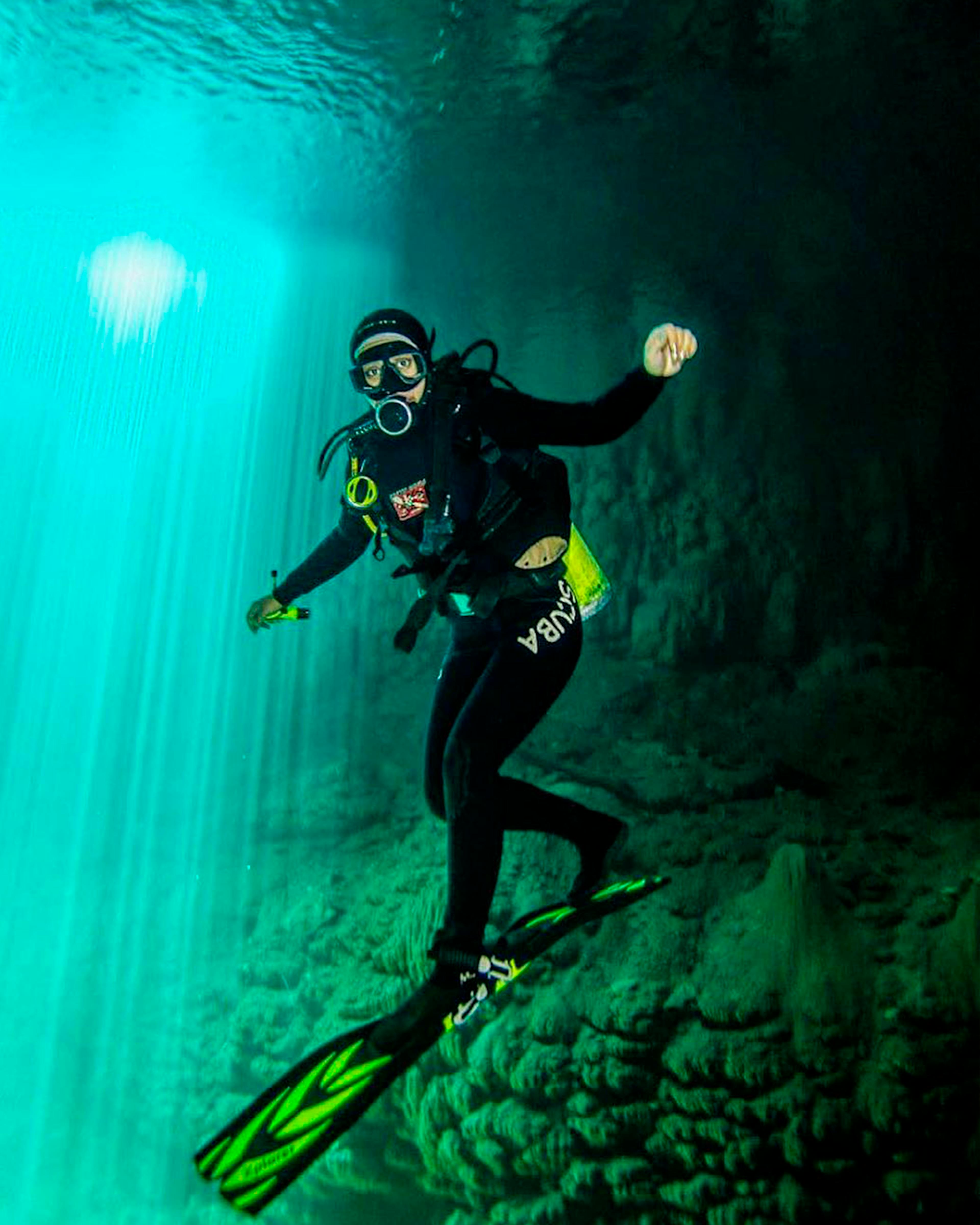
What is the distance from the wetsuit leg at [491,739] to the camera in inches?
100

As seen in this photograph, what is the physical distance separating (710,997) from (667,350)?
121 inches

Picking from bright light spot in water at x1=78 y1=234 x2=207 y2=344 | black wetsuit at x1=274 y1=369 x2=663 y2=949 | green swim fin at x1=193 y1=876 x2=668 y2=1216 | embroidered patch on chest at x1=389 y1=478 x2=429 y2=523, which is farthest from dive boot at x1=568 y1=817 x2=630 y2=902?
bright light spot in water at x1=78 y1=234 x2=207 y2=344

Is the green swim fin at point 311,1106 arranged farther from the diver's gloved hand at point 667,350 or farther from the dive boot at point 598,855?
the diver's gloved hand at point 667,350

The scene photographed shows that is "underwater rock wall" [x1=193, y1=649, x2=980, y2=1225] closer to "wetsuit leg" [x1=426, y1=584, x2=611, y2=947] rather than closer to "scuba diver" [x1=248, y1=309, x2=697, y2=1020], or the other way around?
"wetsuit leg" [x1=426, y1=584, x2=611, y2=947]

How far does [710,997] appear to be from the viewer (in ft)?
12.0

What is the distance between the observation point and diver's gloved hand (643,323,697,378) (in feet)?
8.03

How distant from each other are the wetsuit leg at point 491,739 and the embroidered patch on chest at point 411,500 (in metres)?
0.52

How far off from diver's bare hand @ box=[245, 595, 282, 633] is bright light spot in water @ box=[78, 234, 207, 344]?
12.2 metres

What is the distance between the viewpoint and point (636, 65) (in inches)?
301

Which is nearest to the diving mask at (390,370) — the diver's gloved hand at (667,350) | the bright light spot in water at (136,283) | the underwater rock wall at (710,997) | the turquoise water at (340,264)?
the diver's gloved hand at (667,350)

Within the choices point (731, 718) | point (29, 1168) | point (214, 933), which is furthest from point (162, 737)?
point (731, 718)

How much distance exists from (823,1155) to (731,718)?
142 inches

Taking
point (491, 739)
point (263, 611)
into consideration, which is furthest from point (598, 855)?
point (263, 611)

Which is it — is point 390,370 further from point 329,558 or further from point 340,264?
point 340,264
